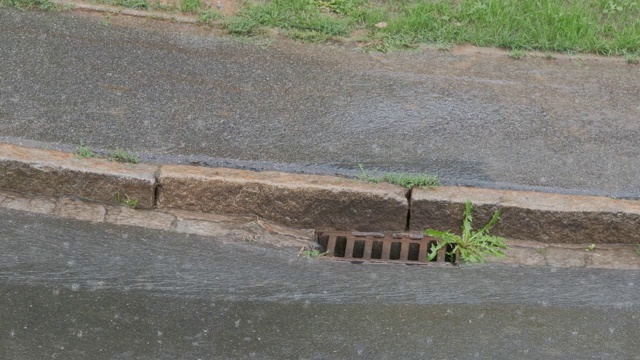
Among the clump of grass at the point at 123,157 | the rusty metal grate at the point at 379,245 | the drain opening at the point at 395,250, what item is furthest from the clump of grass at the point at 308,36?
the drain opening at the point at 395,250

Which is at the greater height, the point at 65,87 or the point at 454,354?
the point at 65,87

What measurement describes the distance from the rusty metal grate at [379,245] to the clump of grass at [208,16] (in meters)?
2.45

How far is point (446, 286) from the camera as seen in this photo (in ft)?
17.7

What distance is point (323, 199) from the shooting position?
574cm

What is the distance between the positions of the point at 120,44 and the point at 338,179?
225 cm

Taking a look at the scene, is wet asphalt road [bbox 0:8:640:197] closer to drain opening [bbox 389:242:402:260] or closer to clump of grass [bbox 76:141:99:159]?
clump of grass [bbox 76:141:99:159]

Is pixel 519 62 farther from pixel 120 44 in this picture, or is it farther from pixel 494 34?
pixel 120 44

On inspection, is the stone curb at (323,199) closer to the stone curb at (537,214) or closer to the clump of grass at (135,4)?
the stone curb at (537,214)

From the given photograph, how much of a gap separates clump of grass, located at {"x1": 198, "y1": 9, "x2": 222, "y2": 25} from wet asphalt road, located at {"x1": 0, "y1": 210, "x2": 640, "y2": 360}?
2.39m

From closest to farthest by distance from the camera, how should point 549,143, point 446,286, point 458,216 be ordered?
1. point 446,286
2. point 458,216
3. point 549,143

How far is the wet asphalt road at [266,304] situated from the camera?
15.9ft

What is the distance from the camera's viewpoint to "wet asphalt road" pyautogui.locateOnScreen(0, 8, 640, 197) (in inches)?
243

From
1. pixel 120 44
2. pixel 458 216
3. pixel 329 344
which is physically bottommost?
pixel 329 344

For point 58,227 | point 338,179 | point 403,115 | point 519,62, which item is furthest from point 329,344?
point 519,62
